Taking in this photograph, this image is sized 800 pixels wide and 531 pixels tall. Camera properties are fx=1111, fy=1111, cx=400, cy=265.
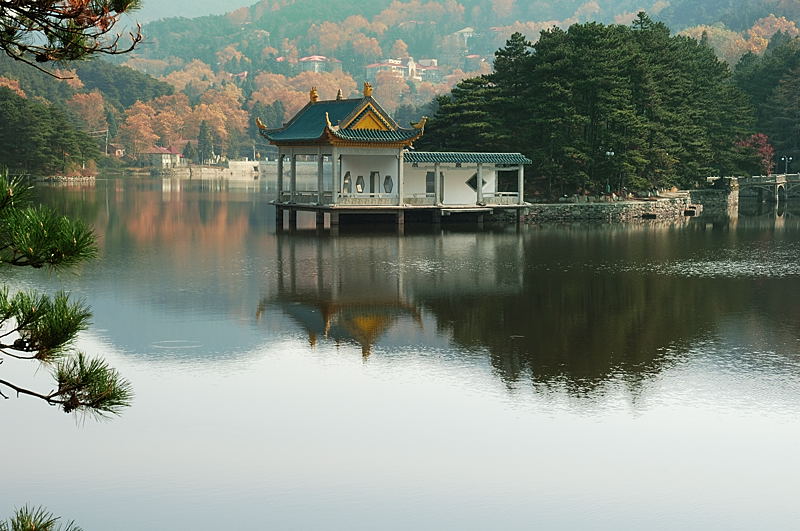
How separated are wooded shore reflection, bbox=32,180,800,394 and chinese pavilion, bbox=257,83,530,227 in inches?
94.1

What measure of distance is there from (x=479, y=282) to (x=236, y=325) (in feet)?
30.7

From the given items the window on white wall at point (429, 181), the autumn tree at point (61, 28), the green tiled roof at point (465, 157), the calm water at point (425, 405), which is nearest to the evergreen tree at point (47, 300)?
the autumn tree at point (61, 28)

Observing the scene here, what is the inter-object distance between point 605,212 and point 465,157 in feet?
34.1

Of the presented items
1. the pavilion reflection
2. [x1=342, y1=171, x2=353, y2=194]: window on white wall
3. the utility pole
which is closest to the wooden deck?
[x1=342, y1=171, x2=353, y2=194]: window on white wall

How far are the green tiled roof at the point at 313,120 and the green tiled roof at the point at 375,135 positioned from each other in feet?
3.09

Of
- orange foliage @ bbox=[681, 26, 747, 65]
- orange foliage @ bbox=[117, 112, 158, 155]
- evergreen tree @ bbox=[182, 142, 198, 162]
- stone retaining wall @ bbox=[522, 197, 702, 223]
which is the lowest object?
stone retaining wall @ bbox=[522, 197, 702, 223]

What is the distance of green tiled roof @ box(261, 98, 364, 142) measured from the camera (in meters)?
49.4

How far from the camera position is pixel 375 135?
48.8m

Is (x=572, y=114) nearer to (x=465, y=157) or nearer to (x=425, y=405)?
(x=465, y=157)

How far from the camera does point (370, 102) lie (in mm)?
48625

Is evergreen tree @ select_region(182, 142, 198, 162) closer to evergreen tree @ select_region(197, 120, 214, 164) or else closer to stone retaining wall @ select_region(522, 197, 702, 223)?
evergreen tree @ select_region(197, 120, 214, 164)

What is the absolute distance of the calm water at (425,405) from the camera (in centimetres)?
1282

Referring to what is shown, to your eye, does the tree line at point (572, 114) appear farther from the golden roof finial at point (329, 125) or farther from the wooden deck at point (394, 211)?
the golden roof finial at point (329, 125)

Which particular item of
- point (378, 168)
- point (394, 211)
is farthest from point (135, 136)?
point (394, 211)
